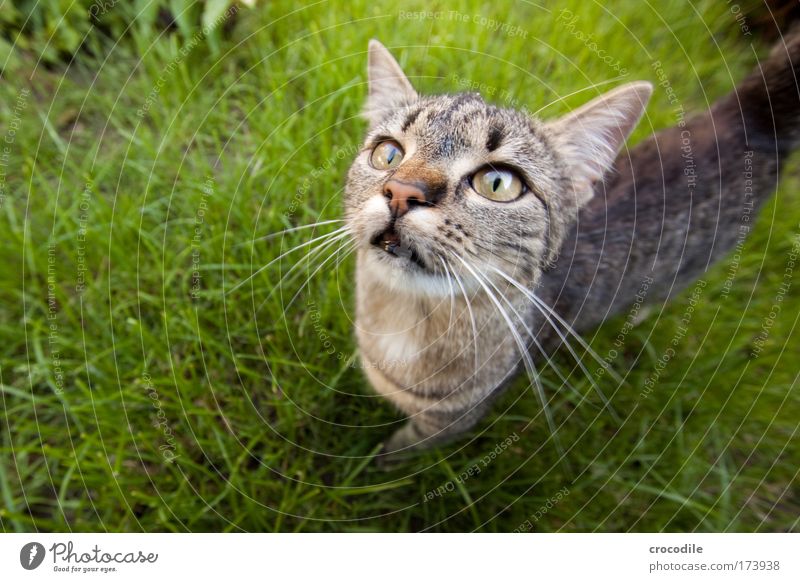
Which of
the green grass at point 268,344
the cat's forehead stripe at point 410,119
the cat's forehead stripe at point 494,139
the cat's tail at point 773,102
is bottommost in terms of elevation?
the green grass at point 268,344

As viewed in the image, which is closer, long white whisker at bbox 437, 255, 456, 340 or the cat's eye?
long white whisker at bbox 437, 255, 456, 340

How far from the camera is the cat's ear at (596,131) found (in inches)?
37.9

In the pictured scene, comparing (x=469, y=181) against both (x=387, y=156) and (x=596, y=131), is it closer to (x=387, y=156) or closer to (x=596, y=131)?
(x=387, y=156)

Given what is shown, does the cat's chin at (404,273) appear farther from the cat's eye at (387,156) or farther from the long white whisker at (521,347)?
the cat's eye at (387,156)

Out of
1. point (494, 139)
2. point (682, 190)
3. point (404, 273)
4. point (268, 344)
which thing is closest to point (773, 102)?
point (682, 190)

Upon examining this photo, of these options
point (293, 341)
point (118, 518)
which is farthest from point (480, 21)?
point (118, 518)

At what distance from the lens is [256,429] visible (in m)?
1.41

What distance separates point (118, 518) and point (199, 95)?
50.0 inches

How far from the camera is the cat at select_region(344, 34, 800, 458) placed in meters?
0.92

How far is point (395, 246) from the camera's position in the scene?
0.91 metres
